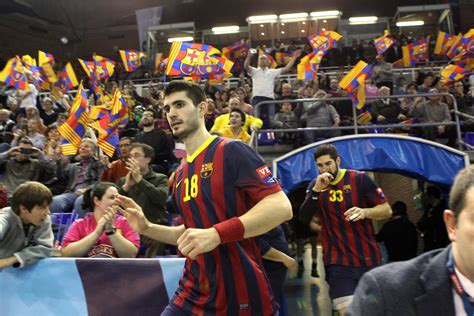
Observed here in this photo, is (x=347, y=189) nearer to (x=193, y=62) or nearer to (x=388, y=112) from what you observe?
(x=193, y=62)

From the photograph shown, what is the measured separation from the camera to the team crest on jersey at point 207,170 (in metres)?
2.96

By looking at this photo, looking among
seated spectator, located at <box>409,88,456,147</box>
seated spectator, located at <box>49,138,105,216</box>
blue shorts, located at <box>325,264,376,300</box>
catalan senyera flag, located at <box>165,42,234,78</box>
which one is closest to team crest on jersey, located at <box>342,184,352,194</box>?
blue shorts, located at <box>325,264,376,300</box>

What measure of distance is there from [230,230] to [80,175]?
6.34 m

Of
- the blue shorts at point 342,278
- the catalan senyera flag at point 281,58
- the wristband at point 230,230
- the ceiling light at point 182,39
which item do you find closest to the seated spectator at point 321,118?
the blue shorts at point 342,278

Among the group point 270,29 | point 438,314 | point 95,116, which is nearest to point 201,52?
point 95,116

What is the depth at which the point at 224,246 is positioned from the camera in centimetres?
293

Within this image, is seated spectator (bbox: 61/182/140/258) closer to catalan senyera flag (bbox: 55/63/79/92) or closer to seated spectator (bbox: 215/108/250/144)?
seated spectator (bbox: 215/108/250/144)

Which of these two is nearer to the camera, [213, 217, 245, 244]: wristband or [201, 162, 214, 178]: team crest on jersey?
[213, 217, 245, 244]: wristband

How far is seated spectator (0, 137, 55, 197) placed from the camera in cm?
862

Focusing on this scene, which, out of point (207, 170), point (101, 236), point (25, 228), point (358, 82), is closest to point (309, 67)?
point (358, 82)

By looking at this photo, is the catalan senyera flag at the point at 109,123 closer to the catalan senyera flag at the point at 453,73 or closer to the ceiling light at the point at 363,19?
the catalan senyera flag at the point at 453,73

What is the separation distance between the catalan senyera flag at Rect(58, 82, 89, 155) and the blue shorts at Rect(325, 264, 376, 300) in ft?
17.7

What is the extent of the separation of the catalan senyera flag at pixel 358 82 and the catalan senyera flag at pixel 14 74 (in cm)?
765

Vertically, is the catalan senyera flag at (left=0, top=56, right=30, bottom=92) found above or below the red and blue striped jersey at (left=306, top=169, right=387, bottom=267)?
above
